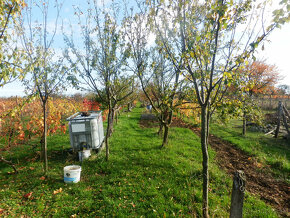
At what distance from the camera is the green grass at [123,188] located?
365 centimetres

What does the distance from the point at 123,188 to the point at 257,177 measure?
439 centimetres

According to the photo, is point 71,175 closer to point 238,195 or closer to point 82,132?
point 82,132

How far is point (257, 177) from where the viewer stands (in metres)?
5.41

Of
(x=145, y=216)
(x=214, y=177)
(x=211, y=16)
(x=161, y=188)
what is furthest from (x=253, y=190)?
(x=211, y=16)

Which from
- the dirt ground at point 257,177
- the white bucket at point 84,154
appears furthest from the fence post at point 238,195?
the white bucket at point 84,154

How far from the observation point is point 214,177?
5004 mm

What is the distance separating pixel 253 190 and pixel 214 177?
103 centimetres

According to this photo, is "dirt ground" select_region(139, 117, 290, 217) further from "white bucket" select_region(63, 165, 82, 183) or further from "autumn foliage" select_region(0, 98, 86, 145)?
"autumn foliage" select_region(0, 98, 86, 145)

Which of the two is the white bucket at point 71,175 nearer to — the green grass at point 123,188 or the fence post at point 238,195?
the green grass at point 123,188

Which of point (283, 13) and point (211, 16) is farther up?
point (211, 16)

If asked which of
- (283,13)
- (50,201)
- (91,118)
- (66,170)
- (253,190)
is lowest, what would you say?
(253,190)

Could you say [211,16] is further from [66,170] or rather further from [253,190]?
[66,170]

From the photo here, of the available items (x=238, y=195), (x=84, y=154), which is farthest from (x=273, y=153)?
(x=84, y=154)

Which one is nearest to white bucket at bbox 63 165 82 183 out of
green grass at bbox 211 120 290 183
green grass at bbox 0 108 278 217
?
green grass at bbox 0 108 278 217
